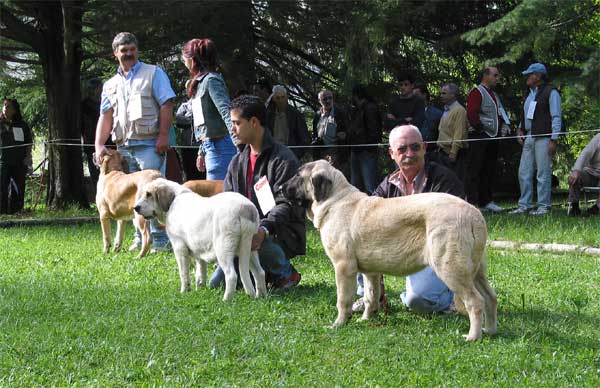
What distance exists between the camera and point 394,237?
210 inches

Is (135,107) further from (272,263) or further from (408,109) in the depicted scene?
(408,109)

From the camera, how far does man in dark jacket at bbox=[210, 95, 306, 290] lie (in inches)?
255

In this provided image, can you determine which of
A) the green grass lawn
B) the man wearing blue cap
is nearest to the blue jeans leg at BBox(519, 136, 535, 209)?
the man wearing blue cap

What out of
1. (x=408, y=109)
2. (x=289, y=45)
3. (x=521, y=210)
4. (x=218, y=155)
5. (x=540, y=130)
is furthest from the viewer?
(x=289, y=45)

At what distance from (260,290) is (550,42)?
706 centimetres

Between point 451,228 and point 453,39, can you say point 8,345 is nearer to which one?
point 451,228

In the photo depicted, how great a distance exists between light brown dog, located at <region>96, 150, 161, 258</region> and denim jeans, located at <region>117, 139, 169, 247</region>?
19cm

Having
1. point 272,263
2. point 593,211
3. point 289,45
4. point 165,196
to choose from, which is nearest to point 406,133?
point 272,263

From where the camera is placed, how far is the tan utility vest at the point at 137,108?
8.93 metres

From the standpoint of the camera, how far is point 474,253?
16.6 feet

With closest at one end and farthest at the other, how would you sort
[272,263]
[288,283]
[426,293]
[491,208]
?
1. [426,293]
2. [272,263]
3. [288,283]
4. [491,208]

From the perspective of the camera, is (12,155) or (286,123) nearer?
(286,123)

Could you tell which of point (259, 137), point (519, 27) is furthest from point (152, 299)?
point (519, 27)

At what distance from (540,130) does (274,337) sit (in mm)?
8324
